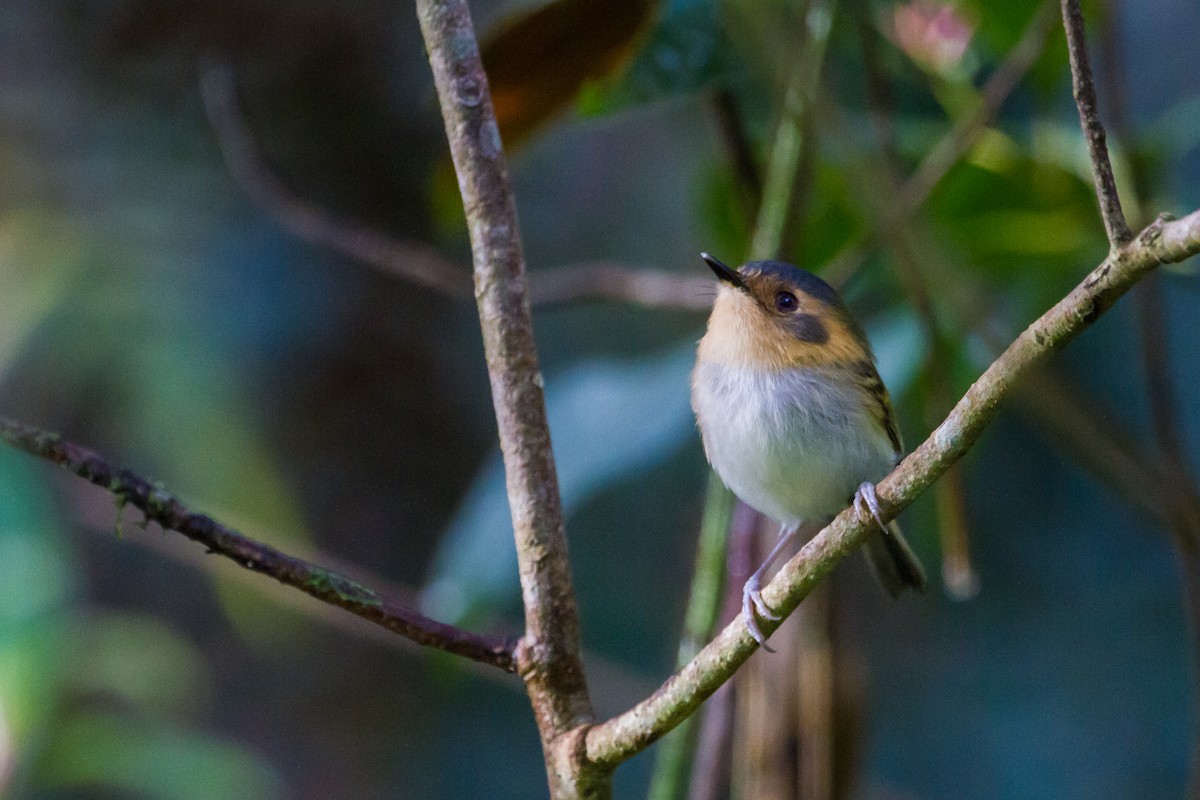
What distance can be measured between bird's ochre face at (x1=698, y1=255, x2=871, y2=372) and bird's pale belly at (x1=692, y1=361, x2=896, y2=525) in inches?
1.4

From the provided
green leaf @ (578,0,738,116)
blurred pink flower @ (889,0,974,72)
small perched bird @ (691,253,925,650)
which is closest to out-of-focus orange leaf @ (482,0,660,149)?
green leaf @ (578,0,738,116)

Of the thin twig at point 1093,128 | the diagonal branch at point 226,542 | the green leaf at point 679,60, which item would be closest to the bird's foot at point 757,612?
the diagonal branch at point 226,542

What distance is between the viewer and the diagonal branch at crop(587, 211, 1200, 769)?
852mm

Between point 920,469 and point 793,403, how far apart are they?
95cm

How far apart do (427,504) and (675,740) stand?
82.8 inches

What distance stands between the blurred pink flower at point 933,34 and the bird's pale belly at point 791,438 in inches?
41.9

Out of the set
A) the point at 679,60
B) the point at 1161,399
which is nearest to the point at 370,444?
the point at 679,60

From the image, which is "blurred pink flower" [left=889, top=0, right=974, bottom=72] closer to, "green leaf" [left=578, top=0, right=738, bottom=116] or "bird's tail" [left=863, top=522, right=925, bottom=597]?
"green leaf" [left=578, top=0, right=738, bottom=116]

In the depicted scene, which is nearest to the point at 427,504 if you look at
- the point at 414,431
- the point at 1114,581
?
→ the point at 414,431

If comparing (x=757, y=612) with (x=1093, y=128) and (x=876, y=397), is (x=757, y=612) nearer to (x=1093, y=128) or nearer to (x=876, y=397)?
(x=1093, y=128)

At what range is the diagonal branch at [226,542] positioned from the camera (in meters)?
1.10

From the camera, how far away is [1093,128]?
94cm

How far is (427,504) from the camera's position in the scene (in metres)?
4.01

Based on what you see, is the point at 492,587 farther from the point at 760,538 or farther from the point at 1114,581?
the point at 1114,581
